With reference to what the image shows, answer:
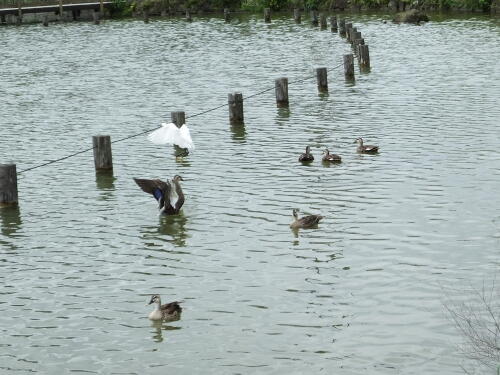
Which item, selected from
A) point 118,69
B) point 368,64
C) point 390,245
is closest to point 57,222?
point 390,245

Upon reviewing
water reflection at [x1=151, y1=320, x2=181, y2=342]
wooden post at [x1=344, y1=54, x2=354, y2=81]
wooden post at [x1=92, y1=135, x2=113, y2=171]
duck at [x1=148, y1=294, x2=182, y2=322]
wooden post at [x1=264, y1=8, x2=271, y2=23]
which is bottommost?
water reflection at [x1=151, y1=320, x2=181, y2=342]

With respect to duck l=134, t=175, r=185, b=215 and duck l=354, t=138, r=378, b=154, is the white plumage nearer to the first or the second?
duck l=134, t=175, r=185, b=215

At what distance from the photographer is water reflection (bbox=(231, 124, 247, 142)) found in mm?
24156

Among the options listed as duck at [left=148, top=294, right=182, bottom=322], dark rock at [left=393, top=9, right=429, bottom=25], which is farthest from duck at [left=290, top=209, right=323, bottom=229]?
dark rock at [left=393, top=9, right=429, bottom=25]

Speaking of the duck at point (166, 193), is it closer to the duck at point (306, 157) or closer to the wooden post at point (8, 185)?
the wooden post at point (8, 185)

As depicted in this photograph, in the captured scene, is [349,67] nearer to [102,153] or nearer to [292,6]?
[102,153]

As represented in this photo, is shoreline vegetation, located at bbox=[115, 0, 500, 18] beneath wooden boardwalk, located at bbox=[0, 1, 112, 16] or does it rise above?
beneath

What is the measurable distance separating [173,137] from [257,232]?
5.27m

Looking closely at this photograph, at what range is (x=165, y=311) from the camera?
39.7 ft

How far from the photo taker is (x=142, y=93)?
110 ft

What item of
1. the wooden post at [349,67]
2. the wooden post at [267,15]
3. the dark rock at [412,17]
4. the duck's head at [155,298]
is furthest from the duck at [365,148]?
the wooden post at [267,15]

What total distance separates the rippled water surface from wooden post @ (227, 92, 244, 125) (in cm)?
33

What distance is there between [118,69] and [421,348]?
1253 inches

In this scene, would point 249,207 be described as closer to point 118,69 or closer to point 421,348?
point 421,348
